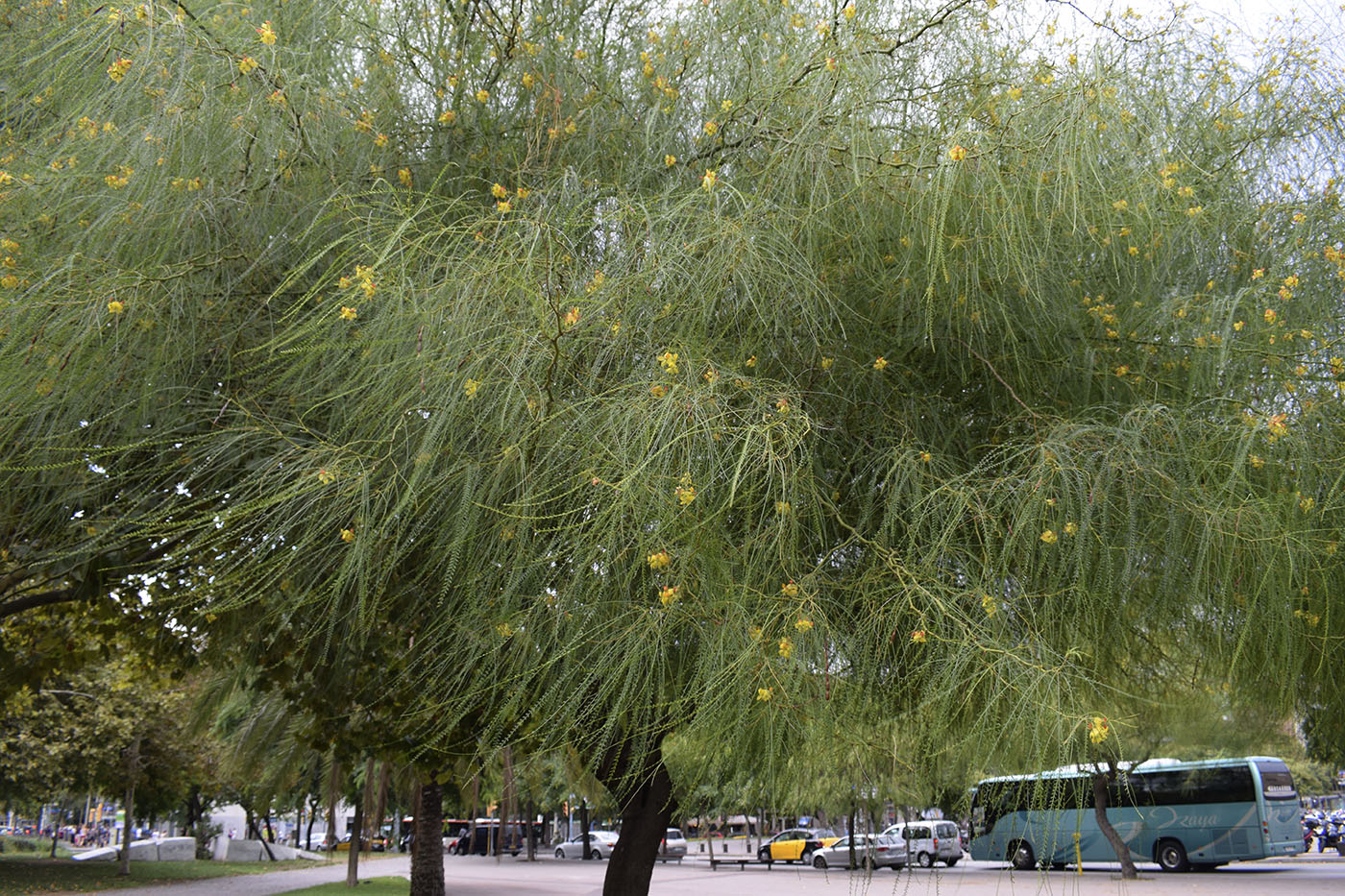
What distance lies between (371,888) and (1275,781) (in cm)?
1369

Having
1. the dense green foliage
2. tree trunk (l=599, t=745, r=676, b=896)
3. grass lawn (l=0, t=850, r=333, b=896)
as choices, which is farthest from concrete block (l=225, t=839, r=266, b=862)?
the dense green foliage

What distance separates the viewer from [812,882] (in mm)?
19859

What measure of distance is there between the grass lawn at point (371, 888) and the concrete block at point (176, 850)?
25.2ft

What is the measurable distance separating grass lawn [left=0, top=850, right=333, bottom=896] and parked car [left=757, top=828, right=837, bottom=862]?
1117cm

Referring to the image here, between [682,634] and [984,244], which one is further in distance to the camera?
[984,244]

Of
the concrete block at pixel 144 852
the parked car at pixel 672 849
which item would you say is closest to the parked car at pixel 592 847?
the parked car at pixel 672 849

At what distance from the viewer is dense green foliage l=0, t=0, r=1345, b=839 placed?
2623 mm

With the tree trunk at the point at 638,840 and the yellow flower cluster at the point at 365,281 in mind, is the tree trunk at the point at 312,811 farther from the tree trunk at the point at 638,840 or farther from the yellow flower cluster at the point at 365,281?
the yellow flower cluster at the point at 365,281

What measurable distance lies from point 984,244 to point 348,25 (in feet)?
6.85

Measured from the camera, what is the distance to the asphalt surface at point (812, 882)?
14039mm

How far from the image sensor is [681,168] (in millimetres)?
3502

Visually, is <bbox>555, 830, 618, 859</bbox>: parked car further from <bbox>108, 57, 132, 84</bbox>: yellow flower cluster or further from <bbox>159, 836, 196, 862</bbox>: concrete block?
<bbox>108, 57, 132, 84</bbox>: yellow flower cluster

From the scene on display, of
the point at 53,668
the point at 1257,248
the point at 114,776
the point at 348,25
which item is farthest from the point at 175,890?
the point at 1257,248

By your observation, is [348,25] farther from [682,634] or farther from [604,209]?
[682,634]
